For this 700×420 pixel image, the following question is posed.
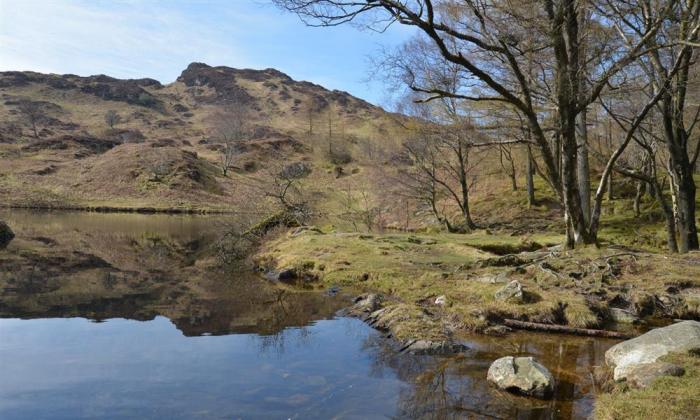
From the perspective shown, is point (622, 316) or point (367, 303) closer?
point (622, 316)

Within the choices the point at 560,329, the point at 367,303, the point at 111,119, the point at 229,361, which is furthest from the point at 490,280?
the point at 111,119

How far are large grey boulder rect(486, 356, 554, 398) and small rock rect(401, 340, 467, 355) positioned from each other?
1.55 metres

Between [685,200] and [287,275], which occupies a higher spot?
[685,200]

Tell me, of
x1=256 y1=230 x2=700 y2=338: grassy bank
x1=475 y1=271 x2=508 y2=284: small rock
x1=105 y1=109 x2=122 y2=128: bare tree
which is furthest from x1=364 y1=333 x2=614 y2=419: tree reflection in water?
x1=105 y1=109 x2=122 y2=128: bare tree

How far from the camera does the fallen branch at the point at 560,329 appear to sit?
440 inches

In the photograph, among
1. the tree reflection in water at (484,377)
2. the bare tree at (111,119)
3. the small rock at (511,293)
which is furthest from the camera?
the bare tree at (111,119)

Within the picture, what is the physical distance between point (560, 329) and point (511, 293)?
5.64 feet

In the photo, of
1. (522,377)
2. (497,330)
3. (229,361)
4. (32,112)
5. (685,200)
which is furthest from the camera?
(32,112)

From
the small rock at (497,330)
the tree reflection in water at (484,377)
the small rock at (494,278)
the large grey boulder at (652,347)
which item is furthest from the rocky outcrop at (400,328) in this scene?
the small rock at (494,278)

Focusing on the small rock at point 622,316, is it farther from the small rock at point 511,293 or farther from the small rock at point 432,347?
the small rock at point 432,347

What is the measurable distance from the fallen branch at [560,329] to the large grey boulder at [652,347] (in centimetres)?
189

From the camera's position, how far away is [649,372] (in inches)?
307

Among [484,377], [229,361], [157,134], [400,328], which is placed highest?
[157,134]

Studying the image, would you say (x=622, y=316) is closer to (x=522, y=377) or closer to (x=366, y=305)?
(x=522, y=377)
